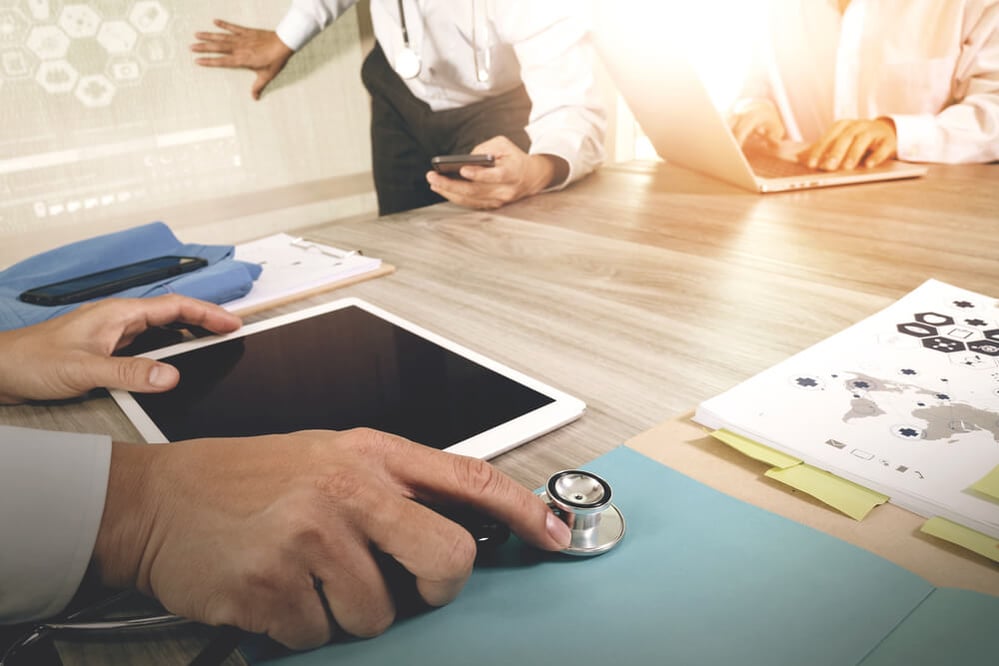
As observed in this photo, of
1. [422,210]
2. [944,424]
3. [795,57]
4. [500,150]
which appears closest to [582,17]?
[500,150]

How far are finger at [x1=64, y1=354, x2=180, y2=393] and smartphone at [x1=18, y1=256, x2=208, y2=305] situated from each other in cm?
22

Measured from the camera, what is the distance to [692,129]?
3.85 feet

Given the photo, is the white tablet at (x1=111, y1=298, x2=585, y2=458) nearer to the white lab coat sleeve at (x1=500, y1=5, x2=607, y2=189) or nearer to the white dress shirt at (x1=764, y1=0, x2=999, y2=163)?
the white lab coat sleeve at (x1=500, y1=5, x2=607, y2=189)

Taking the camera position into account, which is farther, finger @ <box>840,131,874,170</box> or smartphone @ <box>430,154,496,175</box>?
finger @ <box>840,131,874,170</box>

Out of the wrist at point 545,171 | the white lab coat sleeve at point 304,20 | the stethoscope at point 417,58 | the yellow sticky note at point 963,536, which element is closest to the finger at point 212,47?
the white lab coat sleeve at point 304,20

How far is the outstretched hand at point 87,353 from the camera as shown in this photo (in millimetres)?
562

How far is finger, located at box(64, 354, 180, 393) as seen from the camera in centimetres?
56

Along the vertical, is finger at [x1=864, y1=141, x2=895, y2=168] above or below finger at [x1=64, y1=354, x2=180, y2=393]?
above

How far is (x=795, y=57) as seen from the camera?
1831 mm

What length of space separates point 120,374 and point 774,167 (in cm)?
126

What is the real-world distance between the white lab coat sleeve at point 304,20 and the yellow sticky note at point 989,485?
5.91 feet

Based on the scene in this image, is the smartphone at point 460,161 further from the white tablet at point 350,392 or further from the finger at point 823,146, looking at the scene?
the finger at point 823,146

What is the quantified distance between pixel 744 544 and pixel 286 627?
0.25 metres

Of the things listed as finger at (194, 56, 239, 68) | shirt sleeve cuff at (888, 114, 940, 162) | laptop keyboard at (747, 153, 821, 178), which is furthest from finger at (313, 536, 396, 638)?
finger at (194, 56, 239, 68)
